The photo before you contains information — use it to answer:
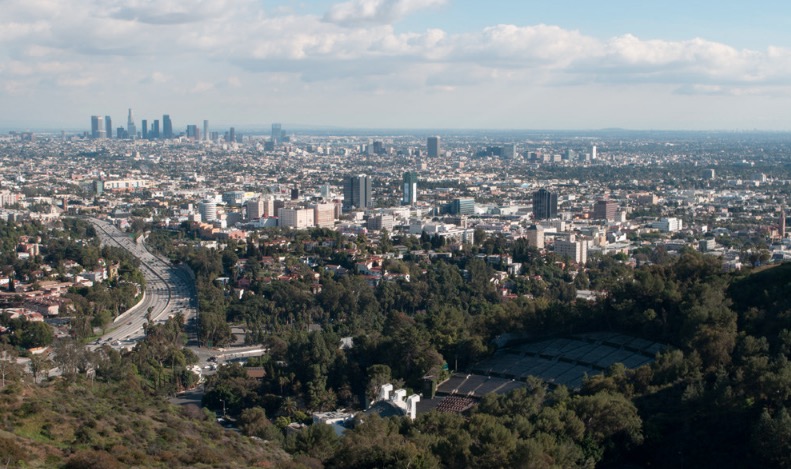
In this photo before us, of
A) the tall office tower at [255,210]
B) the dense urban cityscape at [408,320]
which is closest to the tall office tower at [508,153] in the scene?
the dense urban cityscape at [408,320]

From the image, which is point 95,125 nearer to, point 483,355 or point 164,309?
point 164,309

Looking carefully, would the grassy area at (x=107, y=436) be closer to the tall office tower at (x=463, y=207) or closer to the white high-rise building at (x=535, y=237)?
the white high-rise building at (x=535, y=237)

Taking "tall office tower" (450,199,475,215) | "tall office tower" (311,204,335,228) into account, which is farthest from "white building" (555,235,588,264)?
"tall office tower" (450,199,475,215)

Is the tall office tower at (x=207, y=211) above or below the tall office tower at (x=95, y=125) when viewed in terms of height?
below

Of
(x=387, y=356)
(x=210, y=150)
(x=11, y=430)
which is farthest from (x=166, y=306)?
(x=210, y=150)

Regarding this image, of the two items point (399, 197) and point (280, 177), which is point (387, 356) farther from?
point (280, 177)

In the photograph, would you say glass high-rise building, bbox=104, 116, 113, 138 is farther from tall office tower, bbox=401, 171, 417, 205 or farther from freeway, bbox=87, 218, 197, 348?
freeway, bbox=87, 218, 197, 348
